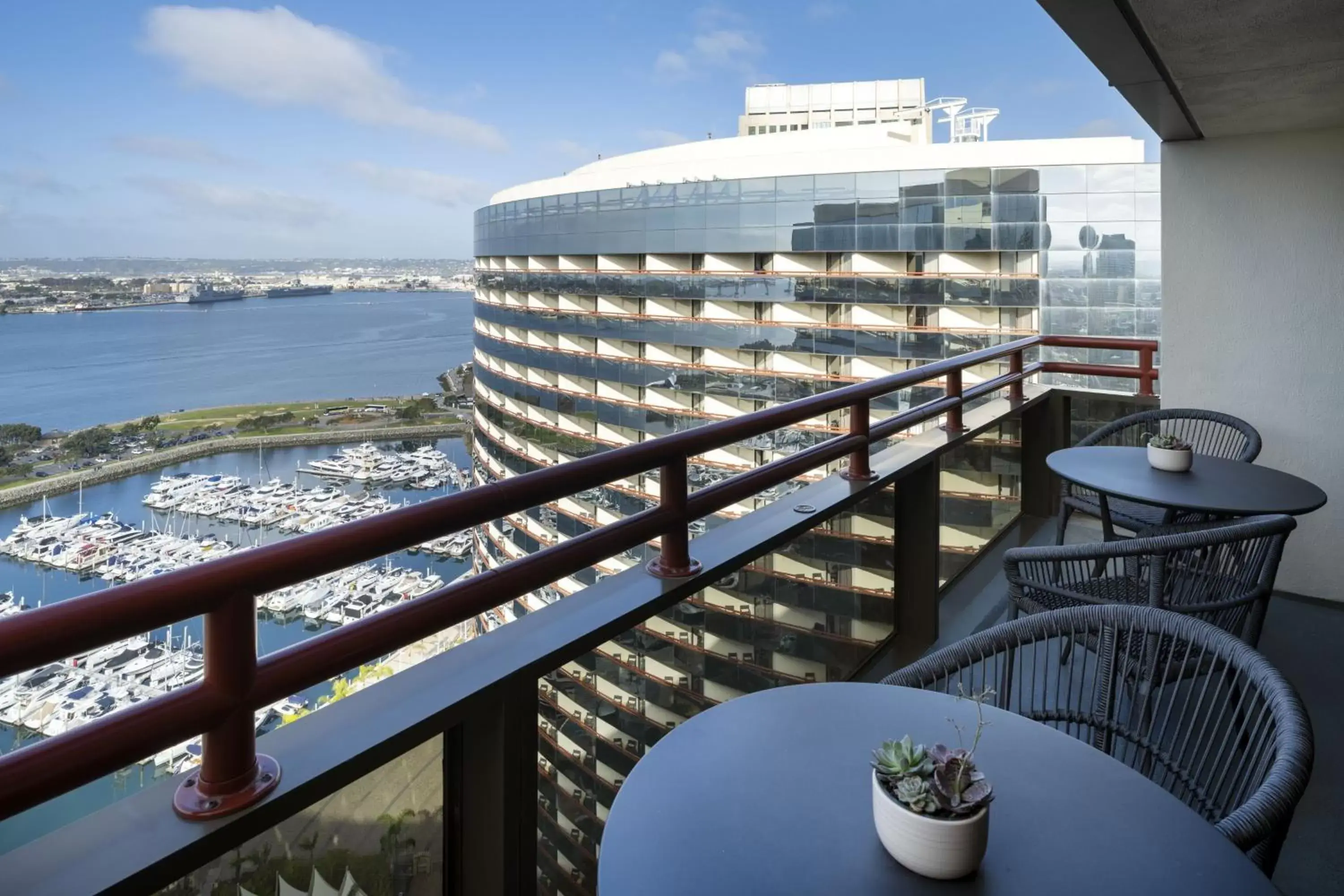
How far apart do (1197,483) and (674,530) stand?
214 cm

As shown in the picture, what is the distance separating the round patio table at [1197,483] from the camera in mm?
2582

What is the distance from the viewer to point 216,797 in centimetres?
104

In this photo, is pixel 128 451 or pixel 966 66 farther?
pixel 966 66

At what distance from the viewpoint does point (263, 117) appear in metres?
60.4

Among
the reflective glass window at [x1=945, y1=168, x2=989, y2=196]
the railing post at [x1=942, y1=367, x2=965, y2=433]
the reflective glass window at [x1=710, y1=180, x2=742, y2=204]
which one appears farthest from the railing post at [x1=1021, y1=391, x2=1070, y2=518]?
the reflective glass window at [x1=710, y1=180, x2=742, y2=204]

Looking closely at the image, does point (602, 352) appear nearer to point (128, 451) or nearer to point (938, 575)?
point (128, 451)

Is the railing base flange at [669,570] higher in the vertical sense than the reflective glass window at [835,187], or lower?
lower

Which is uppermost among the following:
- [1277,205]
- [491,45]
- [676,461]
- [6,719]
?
[491,45]

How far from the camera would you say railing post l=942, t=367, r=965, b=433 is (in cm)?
367

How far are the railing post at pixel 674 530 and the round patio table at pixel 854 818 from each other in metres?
0.65

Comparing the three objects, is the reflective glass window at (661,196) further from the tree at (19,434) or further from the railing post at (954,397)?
the railing post at (954,397)

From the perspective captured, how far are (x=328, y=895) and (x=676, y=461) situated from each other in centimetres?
109

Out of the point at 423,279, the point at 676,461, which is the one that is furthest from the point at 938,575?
the point at 423,279

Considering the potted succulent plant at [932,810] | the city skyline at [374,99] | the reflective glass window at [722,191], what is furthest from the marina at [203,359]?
the potted succulent plant at [932,810]
